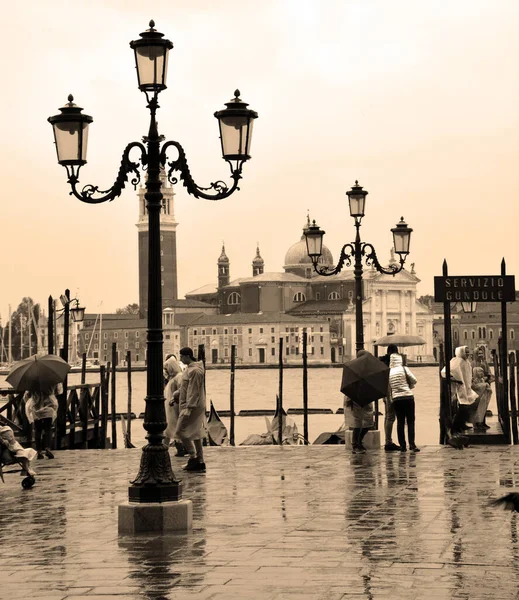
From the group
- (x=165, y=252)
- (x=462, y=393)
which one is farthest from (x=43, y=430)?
(x=165, y=252)

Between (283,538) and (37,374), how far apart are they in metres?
7.25

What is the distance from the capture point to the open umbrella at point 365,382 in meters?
15.0

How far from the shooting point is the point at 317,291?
151375 millimetres

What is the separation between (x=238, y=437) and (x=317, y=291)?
113 meters

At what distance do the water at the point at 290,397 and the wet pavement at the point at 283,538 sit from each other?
756 inches

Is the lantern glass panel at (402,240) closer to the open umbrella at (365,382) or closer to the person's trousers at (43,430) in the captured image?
the open umbrella at (365,382)

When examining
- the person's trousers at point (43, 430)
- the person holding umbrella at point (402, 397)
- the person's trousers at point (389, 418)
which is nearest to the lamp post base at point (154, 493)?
the person holding umbrella at point (402, 397)

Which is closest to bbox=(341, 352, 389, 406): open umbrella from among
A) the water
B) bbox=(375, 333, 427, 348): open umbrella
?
bbox=(375, 333, 427, 348): open umbrella

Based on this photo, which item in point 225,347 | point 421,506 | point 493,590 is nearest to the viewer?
point 493,590

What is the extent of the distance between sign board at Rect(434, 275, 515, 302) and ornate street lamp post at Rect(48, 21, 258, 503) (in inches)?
269

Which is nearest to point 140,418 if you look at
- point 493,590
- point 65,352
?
point 65,352

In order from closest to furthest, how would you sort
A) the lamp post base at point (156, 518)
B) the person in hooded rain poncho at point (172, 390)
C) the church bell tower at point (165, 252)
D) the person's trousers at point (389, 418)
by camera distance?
the lamp post base at point (156, 518)
the person in hooded rain poncho at point (172, 390)
the person's trousers at point (389, 418)
the church bell tower at point (165, 252)

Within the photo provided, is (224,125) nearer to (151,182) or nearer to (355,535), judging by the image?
(151,182)

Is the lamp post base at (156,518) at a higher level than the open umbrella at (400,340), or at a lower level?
lower
